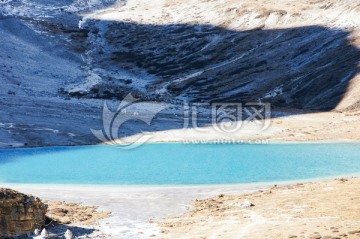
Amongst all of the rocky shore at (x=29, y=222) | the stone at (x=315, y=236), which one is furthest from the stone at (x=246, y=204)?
the rocky shore at (x=29, y=222)

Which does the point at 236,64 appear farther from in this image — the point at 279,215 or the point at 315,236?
the point at 315,236

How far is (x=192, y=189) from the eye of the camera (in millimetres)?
36125

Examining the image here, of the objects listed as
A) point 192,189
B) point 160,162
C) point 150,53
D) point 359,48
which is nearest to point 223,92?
point 359,48

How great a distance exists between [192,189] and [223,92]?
1530 inches

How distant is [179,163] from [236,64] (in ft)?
125

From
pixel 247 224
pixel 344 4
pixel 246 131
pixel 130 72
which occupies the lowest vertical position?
pixel 247 224

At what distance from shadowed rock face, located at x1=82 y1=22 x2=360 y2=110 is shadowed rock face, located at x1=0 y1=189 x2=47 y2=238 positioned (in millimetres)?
44258

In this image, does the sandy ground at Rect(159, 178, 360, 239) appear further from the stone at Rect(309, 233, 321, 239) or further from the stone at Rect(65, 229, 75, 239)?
the stone at Rect(65, 229, 75, 239)

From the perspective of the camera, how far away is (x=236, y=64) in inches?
3191

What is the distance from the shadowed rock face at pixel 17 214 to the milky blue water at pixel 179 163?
1229 centimetres

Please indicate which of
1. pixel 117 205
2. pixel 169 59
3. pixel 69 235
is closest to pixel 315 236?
pixel 69 235

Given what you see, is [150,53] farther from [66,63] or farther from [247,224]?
[247,224]

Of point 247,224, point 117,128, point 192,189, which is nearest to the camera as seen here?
point 247,224

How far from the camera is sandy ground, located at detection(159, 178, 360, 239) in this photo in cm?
2567
